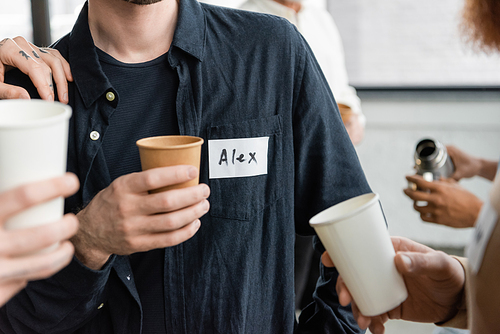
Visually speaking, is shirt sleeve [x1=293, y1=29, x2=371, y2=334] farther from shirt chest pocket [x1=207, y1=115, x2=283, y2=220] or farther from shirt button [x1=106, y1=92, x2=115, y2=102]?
shirt button [x1=106, y1=92, x2=115, y2=102]

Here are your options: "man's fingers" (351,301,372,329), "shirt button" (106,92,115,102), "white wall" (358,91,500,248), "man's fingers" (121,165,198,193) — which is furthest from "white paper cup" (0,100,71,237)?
"white wall" (358,91,500,248)

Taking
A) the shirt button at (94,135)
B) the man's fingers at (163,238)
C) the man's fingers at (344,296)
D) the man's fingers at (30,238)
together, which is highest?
the shirt button at (94,135)

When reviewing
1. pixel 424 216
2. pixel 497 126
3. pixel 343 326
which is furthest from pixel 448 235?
pixel 343 326

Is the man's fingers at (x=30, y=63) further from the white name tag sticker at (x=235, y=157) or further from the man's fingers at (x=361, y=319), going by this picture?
the man's fingers at (x=361, y=319)

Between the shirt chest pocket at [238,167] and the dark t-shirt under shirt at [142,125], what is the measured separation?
0.12 meters

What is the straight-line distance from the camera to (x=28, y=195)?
1.55 feet

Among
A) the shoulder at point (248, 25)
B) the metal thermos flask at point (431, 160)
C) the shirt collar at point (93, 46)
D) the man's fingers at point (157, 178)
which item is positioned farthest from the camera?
the metal thermos flask at point (431, 160)

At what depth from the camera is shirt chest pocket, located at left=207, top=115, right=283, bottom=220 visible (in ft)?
3.45

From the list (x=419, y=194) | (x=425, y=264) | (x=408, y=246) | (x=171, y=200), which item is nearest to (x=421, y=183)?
(x=419, y=194)

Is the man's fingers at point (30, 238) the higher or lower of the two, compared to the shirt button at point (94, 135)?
lower

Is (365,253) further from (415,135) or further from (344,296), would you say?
(415,135)

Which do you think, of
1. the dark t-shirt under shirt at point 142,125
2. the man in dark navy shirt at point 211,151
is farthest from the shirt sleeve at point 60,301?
the dark t-shirt under shirt at point 142,125

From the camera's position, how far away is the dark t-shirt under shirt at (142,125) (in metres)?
1.04

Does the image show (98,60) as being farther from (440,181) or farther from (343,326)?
(440,181)
